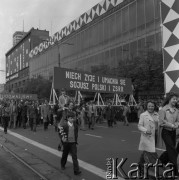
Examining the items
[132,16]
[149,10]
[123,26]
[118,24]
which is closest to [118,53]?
[123,26]

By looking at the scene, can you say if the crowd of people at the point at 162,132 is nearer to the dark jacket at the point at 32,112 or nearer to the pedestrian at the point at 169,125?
the pedestrian at the point at 169,125

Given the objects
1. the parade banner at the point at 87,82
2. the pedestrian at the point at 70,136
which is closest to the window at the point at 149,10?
the parade banner at the point at 87,82

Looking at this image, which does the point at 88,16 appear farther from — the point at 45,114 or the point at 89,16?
the point at 45,114

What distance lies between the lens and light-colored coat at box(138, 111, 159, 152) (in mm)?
6301

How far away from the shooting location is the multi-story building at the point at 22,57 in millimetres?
99662

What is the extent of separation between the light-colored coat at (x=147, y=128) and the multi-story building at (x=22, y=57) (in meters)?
86.0

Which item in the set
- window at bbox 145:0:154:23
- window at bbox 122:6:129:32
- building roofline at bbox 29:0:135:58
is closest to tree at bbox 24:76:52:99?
building roofline at bbox 29:0:135:58

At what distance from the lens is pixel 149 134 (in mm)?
6312

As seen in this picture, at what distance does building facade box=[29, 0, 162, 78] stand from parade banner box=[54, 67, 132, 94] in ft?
23.2

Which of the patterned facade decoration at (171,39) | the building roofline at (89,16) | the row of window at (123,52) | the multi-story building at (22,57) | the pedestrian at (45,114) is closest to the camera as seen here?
the patterned facade decoration at (171,39)

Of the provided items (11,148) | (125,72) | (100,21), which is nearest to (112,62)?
(100,21)

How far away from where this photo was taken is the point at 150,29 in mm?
33688

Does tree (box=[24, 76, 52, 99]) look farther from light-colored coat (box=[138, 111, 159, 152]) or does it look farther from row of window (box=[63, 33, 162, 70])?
light-colored coat (box=[138, 111, 159, 152])

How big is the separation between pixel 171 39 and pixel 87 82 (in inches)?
651
